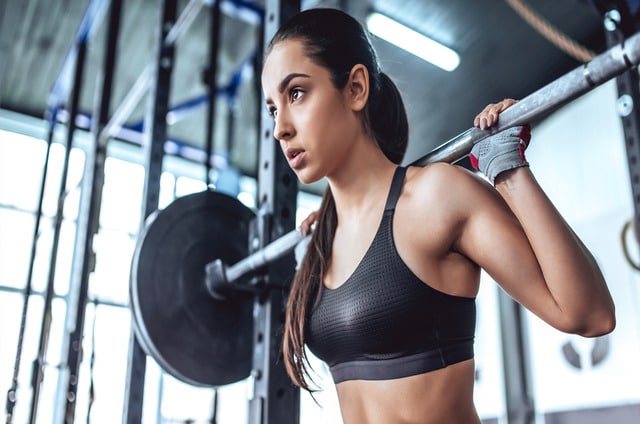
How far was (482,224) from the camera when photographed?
963mm

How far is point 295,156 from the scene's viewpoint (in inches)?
45.4

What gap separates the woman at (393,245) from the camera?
0.91 meters

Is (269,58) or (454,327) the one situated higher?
(269,58)

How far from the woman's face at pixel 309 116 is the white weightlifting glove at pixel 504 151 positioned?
0.92 feet

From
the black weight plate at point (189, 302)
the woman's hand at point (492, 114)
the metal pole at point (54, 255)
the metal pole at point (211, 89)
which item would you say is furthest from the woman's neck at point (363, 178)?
the metal pole at point (54, 255)

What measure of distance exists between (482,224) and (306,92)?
1.32 feet

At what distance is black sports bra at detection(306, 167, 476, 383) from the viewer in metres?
1.00

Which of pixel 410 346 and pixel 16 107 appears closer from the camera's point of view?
pixel 410 346

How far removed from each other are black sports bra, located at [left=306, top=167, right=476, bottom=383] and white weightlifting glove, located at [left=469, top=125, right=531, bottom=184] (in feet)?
0.62

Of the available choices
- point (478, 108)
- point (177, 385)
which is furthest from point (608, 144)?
point (177, 385)

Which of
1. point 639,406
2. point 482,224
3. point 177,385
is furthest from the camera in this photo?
point 177,385

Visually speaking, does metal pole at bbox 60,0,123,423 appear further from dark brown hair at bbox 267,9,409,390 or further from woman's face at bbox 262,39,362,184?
woman's face at bbox 262,39,362,184

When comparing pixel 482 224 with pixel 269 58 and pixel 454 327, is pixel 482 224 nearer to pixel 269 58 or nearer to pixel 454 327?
pixel 454 327

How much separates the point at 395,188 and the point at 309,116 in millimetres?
196
